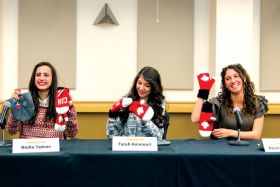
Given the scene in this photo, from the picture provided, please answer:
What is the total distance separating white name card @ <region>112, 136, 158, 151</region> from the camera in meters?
1.52

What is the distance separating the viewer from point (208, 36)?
3174 mm

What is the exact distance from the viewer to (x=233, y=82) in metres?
2.21

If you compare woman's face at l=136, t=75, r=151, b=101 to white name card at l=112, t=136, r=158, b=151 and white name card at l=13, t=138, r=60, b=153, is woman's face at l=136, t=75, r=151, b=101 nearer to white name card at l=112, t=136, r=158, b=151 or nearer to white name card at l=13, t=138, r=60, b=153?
white name card at l=112, t=136, r=158, b=151

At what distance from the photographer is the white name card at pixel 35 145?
1.46m

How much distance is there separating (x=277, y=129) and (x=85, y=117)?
1.69 m

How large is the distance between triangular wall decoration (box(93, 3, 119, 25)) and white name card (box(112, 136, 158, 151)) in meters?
1.77

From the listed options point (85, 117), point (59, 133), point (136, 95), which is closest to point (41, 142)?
point (59, 133)

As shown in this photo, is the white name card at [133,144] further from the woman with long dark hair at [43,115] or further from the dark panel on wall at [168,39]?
the dark panel on wall at [168,39]

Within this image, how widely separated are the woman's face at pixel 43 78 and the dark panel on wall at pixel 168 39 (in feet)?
3.95

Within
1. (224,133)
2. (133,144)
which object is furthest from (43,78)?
(224,133)

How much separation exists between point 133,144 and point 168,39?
1.79m
